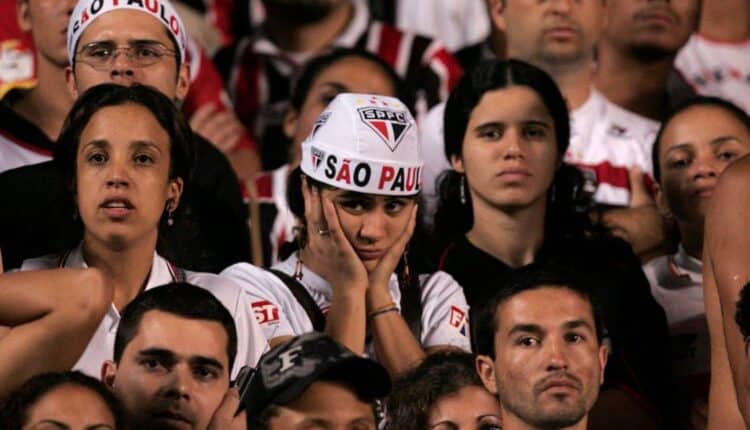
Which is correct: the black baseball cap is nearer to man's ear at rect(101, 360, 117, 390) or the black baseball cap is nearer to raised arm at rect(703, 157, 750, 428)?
man's ear at rect(101, 360, 117, 390)

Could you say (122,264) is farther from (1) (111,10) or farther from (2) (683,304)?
(2) (683,304)

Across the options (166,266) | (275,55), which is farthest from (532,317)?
(275,55)

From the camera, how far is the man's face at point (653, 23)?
8664 millimetres

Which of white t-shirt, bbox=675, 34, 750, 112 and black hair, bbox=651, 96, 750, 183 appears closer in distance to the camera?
black hair, bbox=651, 96, 750, 183

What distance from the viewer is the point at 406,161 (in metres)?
6.75

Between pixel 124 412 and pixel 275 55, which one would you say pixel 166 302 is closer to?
pixel 124 412

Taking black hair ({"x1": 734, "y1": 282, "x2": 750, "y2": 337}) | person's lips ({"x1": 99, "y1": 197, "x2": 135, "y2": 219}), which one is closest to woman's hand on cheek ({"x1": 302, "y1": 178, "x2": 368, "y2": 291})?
person's lips ({"x1": 99, "y1": 197, "x2": 135, "y2": 219})

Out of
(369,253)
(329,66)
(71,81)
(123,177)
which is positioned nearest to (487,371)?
(369,253)

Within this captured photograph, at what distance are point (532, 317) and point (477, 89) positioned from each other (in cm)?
149

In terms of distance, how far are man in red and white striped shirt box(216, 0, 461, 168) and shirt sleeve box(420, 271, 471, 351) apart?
7.38 feet

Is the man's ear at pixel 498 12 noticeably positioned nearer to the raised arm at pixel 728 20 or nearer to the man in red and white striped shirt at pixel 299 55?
the man in red and white striped shirt at pixel 299 55

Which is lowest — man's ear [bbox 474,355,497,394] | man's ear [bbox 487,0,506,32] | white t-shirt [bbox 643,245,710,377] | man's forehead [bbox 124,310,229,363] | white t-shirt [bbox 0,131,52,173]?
white t-shirt [bbox 643,245,710,377]

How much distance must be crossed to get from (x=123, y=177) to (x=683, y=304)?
2.21 metres

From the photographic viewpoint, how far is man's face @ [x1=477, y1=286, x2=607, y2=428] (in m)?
6.07
